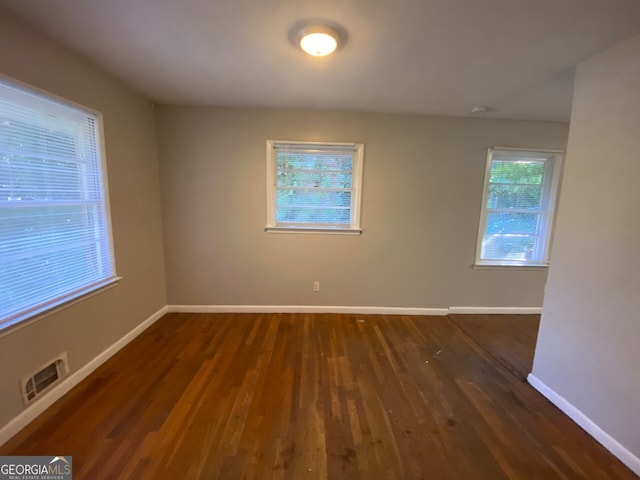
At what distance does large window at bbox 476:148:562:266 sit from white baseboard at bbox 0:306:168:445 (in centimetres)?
395

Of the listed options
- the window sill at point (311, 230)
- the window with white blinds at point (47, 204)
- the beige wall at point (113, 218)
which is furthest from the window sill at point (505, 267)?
the window with white blinds at point (47, 204)

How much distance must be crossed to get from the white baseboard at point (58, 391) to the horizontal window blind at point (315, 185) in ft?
6.10

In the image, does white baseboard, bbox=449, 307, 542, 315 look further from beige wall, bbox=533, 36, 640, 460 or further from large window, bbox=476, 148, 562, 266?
beige wall, bbox=533, 36, 640, 460

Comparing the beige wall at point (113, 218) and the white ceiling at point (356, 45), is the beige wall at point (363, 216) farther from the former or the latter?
the white ceiling at point (356, 45)

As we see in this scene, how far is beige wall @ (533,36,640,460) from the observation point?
1.50 meters

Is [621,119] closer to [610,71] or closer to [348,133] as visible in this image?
[610,71]

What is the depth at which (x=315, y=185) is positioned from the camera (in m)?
3.16

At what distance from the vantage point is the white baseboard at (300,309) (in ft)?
10.8

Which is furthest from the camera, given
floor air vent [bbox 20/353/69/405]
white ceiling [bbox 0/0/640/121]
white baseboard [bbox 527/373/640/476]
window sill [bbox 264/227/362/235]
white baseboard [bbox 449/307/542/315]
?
white baseboard [bbox 449/307/542/315]

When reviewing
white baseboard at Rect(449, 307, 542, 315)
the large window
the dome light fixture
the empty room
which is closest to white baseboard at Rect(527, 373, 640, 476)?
the empty room

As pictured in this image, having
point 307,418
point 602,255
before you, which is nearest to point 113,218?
point 307,418

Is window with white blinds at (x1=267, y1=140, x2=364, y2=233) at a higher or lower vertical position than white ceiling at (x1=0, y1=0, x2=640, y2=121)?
lower

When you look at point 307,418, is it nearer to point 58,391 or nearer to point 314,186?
point 58,391

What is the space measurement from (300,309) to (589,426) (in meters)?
2.57
